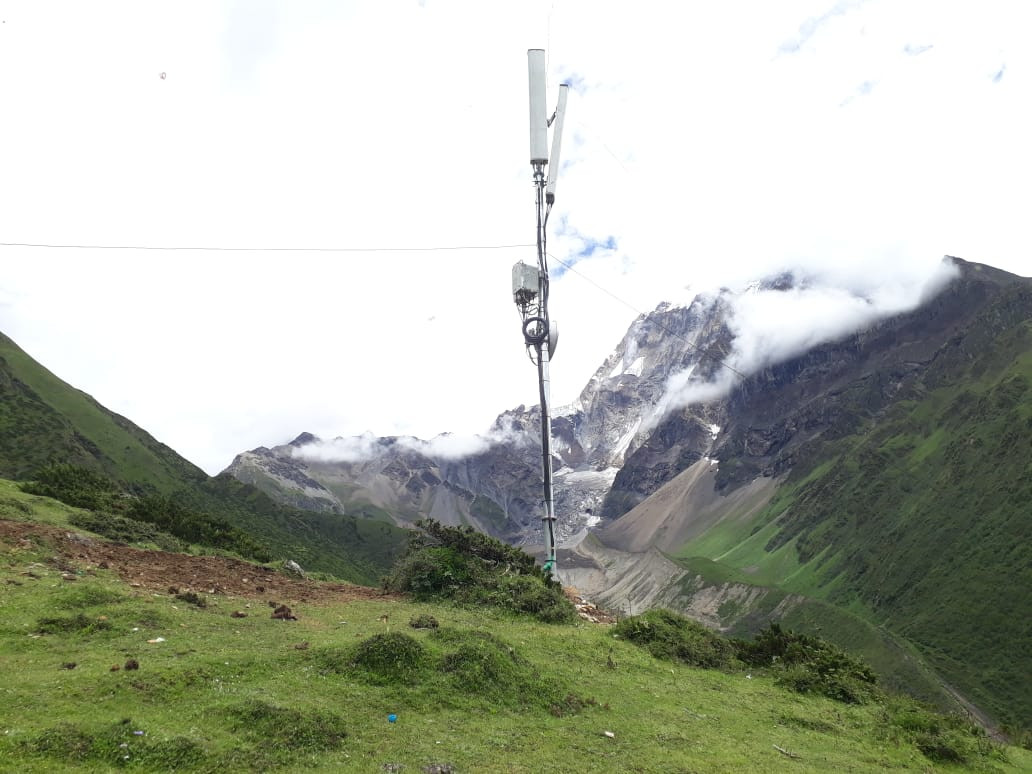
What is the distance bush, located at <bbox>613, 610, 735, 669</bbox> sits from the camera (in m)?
25.6

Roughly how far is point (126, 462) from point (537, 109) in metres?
112

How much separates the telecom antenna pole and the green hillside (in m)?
50.8

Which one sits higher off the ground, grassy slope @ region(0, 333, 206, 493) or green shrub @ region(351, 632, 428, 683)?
grassy slope @ region(0, 333, 206, 493)

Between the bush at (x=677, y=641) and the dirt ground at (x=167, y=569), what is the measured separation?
36.7 feet

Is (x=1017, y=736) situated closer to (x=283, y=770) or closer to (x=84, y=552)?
(x=283, y=770)

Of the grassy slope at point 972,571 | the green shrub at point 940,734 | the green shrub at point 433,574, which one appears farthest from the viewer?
the grassy slope at point 972,571

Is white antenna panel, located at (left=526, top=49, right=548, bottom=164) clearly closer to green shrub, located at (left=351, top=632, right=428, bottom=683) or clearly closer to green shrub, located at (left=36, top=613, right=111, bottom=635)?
green shrub, located at (left=351, top=632, right=428, bottom=683)

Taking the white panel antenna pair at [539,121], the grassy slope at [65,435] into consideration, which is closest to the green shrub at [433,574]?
the white panel antenna pair at [539,121]

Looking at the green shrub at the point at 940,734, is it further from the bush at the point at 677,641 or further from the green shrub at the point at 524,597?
the green shrub at the point at 524,597

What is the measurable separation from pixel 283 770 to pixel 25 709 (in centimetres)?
509

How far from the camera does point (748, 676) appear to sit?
25.2 metres

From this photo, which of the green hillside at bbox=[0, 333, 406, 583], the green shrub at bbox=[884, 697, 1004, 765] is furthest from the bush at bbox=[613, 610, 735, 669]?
the green hillside at bbox=[0, 333, 406, 583]

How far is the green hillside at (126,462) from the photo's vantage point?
9175 centimetres

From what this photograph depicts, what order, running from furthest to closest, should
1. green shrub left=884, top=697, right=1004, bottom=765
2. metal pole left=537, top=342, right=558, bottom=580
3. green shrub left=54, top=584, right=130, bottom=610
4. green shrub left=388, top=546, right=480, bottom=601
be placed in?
metal pole left=537, top=342, right=558, bottom=580 < green shrub left=388, top=546, right=480, bottom=601 < green shrub left=54, top=584, right=130, bottom=610 < green shrub left=884, top=697, right=1004, bottom=765
